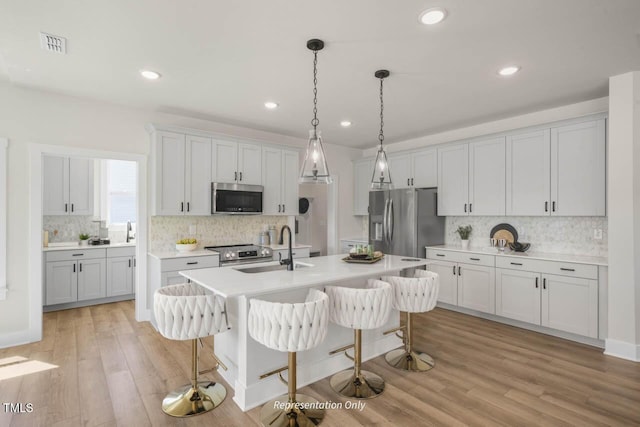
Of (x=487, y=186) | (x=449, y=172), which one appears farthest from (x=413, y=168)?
(x=487, y=186)

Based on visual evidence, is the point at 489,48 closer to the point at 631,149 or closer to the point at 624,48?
the point at 624,48

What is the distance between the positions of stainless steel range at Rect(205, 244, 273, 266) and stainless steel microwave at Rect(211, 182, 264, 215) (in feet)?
1.63

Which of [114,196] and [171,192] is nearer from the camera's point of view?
[171,192]

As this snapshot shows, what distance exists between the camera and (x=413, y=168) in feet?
17.7

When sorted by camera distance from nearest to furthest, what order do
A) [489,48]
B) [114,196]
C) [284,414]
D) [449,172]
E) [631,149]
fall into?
[284,414], [489,48], [631,149], [449,172], [114,196]

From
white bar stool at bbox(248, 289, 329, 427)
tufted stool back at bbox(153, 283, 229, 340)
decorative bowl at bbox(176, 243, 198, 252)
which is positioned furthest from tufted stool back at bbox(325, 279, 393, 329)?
decorative bowl at bbox(176, 243, 198, 252)

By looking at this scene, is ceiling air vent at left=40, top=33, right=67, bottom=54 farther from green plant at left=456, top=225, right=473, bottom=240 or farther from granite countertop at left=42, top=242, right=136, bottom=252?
green plant at left=456, top=225, right=473, bottom=240

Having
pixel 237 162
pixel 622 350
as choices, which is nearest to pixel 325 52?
pixel 237 162

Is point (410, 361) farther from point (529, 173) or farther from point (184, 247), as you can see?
point (184, 247)

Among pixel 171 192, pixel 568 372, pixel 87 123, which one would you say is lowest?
pixel 568 372

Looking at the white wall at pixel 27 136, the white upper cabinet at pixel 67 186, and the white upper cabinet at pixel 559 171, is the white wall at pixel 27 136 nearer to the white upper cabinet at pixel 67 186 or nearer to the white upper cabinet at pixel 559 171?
the white upper cabinet at pixel 67 186

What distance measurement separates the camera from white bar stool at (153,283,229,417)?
2.17 m

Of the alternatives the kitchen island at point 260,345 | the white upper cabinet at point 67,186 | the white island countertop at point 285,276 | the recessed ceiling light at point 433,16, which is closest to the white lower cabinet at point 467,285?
the white island countertop at point 285,276

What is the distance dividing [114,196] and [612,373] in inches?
274
